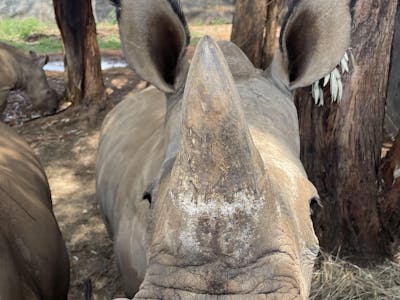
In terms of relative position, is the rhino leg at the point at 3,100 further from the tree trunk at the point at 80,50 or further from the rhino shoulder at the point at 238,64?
the rhino shoulder at the point at 238,64

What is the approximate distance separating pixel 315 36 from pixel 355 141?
1.39 m

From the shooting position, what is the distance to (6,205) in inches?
130

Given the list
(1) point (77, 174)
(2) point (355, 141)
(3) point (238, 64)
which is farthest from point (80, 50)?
(3) point (238, 64)

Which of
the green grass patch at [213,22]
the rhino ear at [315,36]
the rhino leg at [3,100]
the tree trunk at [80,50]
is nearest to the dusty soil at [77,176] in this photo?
the rhino leg at [3,100]

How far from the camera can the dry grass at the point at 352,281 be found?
14.1 feet

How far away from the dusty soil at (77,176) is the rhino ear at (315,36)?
1.95 metres

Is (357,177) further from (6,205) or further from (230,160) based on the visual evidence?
(230,160)

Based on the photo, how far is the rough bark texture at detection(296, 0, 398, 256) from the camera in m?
3.79

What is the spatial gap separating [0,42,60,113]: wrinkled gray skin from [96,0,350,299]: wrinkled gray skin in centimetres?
657

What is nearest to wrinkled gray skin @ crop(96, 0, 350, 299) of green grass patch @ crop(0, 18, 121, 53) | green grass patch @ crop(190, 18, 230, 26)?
green grass patch @ crop(0, 18, 121, 53)

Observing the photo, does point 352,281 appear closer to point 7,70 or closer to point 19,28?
point 7,70

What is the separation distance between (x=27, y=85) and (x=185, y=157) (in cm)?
939

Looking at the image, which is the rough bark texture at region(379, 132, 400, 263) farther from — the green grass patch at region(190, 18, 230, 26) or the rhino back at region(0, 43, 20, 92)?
the green grass patch at region(190, 18, 230, 26)

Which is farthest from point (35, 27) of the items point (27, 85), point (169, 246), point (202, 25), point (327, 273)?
point (169, 246)
